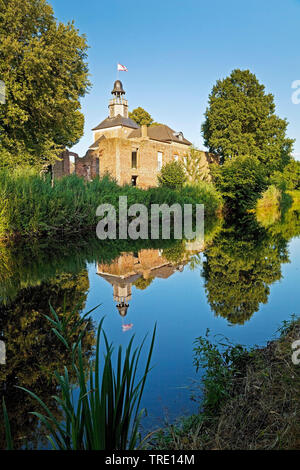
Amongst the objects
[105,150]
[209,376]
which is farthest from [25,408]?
[105,150]

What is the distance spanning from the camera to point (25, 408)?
2105mm

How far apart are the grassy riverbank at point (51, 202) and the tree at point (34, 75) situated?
385 cm

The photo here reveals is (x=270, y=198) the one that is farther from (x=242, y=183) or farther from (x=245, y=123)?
(x=245, y=123)

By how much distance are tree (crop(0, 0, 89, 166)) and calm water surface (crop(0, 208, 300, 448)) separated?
9.30m

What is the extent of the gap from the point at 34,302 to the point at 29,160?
49.5 feet

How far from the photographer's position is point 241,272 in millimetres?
5965

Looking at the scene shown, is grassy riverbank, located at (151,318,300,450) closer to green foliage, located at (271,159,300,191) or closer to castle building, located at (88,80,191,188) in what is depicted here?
castle building, located at (88,80,191,188)

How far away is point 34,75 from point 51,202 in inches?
308

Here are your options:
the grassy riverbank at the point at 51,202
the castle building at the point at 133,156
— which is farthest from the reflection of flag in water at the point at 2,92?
the grassy riverbank at the point at 51,202

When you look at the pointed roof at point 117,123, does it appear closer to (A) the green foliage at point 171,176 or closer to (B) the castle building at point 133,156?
(B) the castle building at point 133,156

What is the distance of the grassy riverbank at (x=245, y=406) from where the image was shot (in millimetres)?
1767

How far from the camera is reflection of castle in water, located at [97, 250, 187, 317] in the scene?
16.5 ft

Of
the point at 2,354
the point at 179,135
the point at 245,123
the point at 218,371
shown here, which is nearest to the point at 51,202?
the point at 2,354
